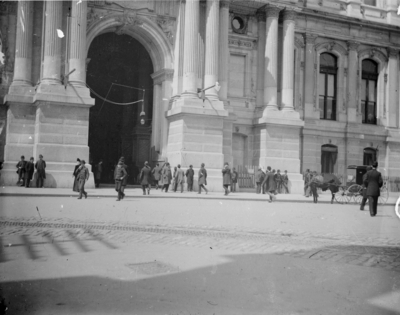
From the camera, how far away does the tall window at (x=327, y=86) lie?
3472 cm

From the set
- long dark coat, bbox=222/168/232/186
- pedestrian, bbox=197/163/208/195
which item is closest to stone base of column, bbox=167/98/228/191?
pedestrian, bbox=197/163/208/195

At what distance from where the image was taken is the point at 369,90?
120ft

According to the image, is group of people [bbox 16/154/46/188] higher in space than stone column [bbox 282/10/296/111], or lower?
lower

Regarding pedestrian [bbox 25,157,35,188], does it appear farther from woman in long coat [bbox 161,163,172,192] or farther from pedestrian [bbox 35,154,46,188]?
woman in long coat [bbox 161,163,172,192]

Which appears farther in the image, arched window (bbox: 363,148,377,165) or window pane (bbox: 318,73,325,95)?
arched window (bbox: 363,148,377,165)

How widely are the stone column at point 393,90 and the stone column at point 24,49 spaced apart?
1034 inches

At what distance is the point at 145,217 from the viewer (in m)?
12.3

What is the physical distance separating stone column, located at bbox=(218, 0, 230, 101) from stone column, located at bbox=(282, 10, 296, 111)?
437 centimetres

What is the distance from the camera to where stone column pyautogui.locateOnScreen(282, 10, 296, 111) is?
3077 cm

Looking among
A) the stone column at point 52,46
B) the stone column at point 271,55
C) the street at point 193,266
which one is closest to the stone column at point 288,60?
the stone column at point 271,55

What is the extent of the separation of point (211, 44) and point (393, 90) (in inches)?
678

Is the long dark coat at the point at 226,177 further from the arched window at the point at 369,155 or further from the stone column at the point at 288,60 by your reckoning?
the arched window at the point at 369,155

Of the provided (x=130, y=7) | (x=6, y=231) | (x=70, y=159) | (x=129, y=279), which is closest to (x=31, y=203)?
(x=6, y=231)

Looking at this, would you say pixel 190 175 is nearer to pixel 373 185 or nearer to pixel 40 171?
pixel 40 171
